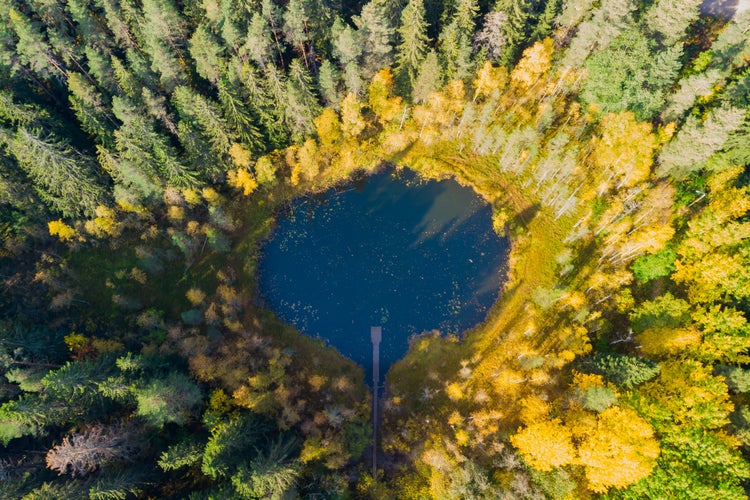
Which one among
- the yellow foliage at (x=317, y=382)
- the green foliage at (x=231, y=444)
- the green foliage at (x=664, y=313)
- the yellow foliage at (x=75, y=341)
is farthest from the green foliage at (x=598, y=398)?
the yellow foliage at (x=75, y=341)

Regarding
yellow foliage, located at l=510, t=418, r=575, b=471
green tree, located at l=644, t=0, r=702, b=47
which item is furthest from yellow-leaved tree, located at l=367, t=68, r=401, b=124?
yellow foliage, located at l=510, t=418, r=575, b=471

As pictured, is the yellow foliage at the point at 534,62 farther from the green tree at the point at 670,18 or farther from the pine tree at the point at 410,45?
the pine tree at the point at 410,45

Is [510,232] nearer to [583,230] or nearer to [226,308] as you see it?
[583,230]

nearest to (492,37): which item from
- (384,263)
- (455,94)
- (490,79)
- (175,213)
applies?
(490,79)

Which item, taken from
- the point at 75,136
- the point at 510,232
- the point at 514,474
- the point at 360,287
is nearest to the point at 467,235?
the point at 510,232

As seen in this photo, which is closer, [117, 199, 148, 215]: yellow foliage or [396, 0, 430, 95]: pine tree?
[396, 0, 430, 95]: pine tree

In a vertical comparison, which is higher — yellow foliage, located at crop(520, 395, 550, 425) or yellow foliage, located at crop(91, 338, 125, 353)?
yellow foliage, located at crop(91, 338, 125, 353)

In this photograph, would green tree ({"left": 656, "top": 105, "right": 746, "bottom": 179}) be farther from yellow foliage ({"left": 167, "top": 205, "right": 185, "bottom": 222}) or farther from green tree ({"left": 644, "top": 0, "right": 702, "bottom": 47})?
yellow foliage ({"left": 167, "top": 205, "right": 185, "bottom": 222})
